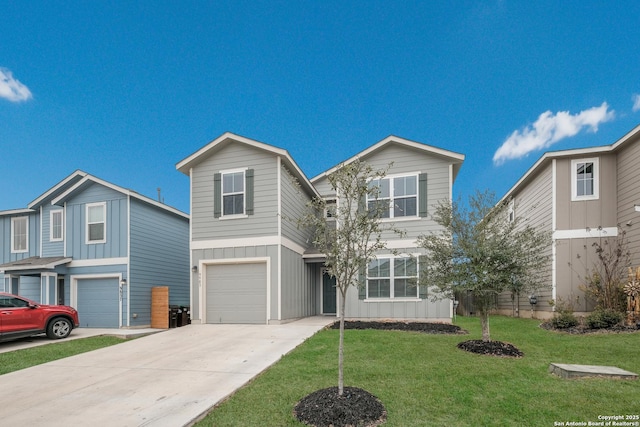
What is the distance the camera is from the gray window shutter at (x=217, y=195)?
11.6 meters

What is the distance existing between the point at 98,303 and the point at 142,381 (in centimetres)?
899

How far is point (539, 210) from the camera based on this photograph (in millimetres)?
13398

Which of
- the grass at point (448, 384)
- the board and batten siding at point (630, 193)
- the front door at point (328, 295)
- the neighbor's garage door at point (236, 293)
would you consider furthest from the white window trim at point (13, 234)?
the board and batten siding at point (630, 193)

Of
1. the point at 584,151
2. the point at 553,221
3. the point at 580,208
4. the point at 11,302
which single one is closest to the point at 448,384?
the point at 553,221

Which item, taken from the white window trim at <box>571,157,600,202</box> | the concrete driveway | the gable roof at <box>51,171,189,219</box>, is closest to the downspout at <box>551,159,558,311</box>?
the white window trim at <box>571,157,600,202</box>

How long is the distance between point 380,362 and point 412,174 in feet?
24.3

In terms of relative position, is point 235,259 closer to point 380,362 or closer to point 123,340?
point 123,340

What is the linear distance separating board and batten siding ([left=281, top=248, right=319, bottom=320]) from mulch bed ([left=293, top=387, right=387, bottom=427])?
6.93 metres

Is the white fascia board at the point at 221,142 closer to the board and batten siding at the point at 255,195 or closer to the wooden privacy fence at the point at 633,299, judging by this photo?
the board and batten siding at the point at 255,195

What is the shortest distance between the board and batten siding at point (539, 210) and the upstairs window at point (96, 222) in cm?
1489

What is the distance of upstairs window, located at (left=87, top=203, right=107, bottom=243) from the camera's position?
1272 centimetres

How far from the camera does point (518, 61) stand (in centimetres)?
1584

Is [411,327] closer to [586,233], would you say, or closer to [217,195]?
[586,233]

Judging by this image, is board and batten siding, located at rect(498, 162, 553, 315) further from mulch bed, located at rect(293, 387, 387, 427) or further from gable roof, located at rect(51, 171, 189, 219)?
gable roof, located at rect(51, 171, 189, 219)
